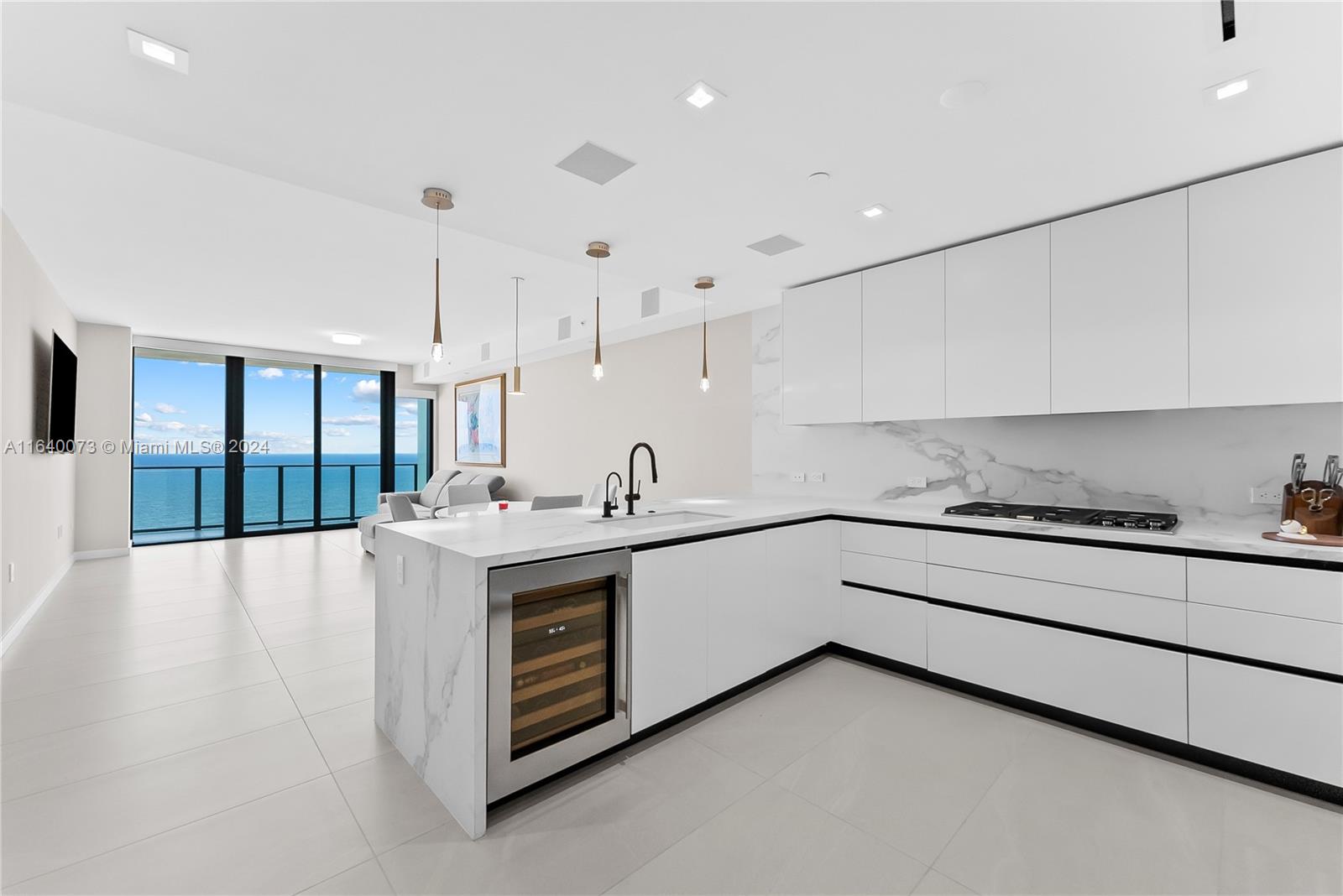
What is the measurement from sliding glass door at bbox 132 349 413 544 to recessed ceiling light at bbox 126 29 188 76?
23.7 feet

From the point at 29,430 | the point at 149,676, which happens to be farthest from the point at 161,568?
the point at 149,676

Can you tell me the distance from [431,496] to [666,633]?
266 inches

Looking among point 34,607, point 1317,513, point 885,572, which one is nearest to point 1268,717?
point 1317,513

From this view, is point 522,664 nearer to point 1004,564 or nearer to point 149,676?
point 1004,564

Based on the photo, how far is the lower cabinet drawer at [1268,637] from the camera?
1.98 metres

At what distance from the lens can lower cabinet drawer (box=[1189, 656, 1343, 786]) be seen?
77.8 inches

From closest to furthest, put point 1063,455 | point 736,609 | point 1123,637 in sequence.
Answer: point 1123,637 → point 736,609 → point 1063,455

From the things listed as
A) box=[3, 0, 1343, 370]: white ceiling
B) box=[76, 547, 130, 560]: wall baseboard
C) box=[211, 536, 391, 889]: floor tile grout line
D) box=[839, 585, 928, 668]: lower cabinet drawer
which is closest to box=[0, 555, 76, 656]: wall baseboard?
box=[76, 547, 130, 560]: wall baseboard

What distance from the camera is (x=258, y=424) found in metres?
8.49

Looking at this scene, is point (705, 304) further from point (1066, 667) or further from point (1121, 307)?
point (1066, 667)

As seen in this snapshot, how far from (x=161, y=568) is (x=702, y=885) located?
22.2 feet

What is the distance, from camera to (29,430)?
4.04m

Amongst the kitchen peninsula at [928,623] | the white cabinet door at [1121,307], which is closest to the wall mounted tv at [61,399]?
the kitchen peninsula at [928,623]

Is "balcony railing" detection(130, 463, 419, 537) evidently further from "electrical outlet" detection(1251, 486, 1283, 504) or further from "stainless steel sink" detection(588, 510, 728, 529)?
"electrical outlet" detection(1251, 486, 1283, 504)
